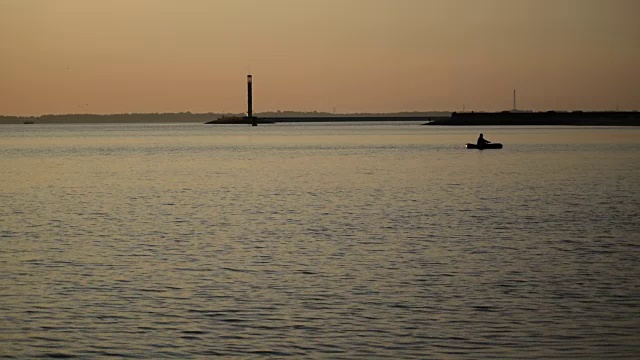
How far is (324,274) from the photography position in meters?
23.6

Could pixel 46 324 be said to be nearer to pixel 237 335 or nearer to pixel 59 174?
pixel 237 335

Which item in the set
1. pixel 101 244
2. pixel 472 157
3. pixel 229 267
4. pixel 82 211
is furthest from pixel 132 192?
pixel 472 157

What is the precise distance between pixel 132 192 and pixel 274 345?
3816 cm

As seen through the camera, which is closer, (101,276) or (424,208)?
(101,276)

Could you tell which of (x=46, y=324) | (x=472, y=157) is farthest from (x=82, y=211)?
(x=472, y=157)

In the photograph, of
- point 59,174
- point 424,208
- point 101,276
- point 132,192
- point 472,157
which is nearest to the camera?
point 101,276

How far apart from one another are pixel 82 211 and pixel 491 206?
1613cm

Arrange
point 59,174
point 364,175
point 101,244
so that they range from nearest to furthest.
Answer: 1. point 101,244
2. point 364,175
3. point 59,174

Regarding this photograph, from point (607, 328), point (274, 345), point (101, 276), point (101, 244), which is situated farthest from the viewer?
point (101, 244)

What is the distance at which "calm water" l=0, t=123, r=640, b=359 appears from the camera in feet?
55.8

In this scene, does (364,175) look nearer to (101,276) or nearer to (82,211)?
(82,211)

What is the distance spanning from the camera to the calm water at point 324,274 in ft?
55.8

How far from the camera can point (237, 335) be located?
56.9ft

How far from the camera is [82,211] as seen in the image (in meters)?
41.6
